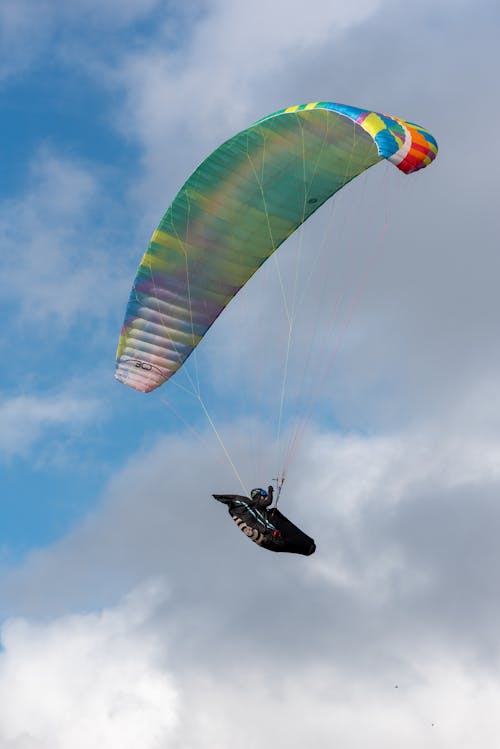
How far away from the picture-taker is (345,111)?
107ft

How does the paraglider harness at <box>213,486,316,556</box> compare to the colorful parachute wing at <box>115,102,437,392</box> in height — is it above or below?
below

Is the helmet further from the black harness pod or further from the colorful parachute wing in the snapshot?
the colorful parachute wing

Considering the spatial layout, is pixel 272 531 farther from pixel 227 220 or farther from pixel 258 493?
pixel 227 220

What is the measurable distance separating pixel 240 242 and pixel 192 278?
1630 mm

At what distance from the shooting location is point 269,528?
3375 centimetres

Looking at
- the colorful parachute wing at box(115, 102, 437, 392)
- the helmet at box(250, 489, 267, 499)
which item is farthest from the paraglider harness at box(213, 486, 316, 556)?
the colorful parachute wing at box(115, 102, 437, 392)

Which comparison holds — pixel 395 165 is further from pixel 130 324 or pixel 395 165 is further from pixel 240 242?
pixel 130 324

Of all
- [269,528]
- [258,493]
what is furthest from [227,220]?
[269,528]

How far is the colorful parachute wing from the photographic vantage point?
35.3m

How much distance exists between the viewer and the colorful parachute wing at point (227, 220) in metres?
35.3

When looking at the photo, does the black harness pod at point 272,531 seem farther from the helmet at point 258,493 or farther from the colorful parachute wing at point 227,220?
the colorful parachute wing at point 227,220

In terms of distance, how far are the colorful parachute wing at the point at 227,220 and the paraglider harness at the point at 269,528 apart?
21.7 ft

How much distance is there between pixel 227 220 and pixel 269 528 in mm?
8410

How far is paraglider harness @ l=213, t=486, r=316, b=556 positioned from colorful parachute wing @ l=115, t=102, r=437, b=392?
6.61 m
